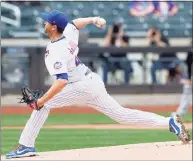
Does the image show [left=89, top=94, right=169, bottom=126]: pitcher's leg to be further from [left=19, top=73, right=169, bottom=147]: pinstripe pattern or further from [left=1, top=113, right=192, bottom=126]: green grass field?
[left=1, top=113, right=192, bottom=126]: green grass field

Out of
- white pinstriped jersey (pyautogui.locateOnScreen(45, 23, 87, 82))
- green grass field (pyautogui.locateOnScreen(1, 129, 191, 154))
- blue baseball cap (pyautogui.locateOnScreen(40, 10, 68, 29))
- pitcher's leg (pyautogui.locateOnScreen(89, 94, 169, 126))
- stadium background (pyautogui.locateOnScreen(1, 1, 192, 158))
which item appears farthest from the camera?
stadium background (pyautogui.locateOnScreen(1, 1, 192, 158))

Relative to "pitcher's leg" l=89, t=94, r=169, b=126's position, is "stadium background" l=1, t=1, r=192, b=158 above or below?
below

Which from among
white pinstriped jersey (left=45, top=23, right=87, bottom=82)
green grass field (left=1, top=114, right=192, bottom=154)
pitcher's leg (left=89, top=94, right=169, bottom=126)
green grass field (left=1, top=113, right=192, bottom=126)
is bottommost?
green grass field (left=1, top=113, right=192, bottom=126)

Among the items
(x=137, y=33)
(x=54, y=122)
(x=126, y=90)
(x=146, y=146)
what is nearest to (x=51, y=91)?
(x=146, y=146)

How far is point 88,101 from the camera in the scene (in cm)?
842

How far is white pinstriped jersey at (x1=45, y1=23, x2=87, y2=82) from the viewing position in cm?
779

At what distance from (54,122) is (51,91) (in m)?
7.58

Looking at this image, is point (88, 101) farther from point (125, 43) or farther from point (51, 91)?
point (125, 43)

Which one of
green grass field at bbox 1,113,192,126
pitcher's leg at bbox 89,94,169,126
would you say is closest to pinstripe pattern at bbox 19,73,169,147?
pitcher's leg at bbox 89,94,169,126

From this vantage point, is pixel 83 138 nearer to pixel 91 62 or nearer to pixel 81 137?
pixel 81 137

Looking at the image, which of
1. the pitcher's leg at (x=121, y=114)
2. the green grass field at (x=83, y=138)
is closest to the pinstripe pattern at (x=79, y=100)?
the pitcher's leg at (x=121, y=114)

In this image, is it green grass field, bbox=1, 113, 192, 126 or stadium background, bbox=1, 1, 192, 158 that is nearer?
stadium background, bbox=1, 1, 192, 158

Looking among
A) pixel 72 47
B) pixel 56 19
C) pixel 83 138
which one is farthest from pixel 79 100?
pixel 83 138

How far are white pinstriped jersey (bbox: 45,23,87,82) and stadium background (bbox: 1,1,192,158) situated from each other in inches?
149
